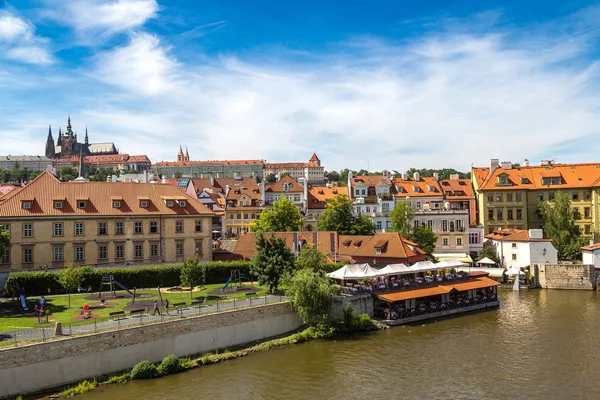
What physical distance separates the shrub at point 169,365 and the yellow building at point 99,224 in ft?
63.8

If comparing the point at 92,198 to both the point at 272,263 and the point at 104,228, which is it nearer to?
the point at 104,228

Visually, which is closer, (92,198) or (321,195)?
(92,198)

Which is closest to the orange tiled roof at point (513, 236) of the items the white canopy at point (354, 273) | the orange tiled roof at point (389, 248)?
the orange tiled roof at point (389, 248)

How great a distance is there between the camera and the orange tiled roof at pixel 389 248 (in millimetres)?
49259

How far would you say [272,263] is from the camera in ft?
130

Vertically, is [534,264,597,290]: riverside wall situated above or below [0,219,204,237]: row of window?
below

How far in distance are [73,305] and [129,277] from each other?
7126mm

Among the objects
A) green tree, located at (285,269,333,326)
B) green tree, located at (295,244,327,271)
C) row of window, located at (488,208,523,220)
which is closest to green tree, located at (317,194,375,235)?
row of window, located at (488,208,523,220)

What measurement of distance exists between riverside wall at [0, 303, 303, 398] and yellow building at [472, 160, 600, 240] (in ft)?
145

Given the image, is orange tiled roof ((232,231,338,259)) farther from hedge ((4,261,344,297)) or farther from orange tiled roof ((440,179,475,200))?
orange tiled roof ((440,179,475,200))

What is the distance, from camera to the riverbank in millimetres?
26672

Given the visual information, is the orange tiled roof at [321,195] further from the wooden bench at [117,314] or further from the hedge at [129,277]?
the wooden bench at [117,314]

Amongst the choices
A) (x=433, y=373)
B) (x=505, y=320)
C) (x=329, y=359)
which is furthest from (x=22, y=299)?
(x=505, y=320)

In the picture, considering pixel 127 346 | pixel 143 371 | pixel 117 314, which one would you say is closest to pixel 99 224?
pixel 117 314
